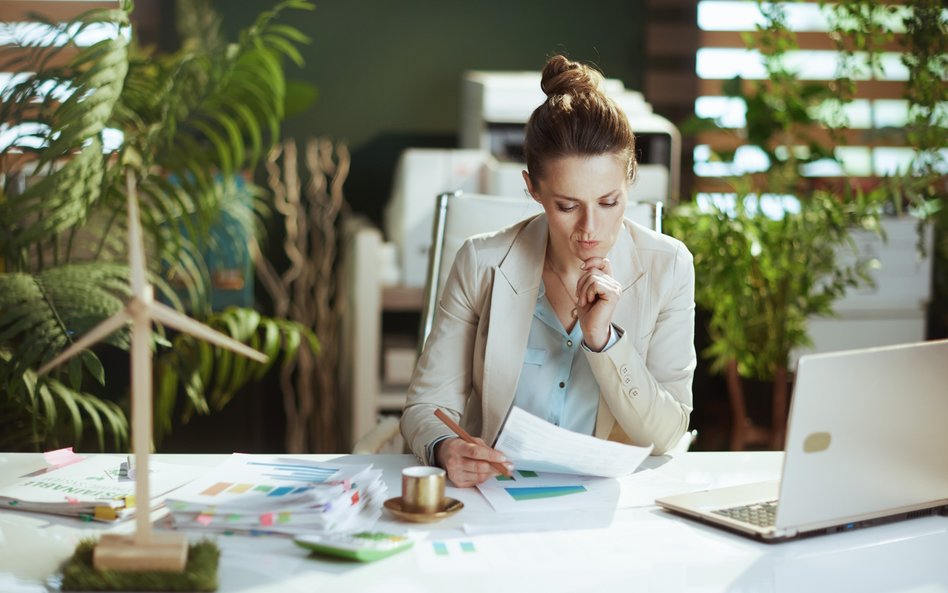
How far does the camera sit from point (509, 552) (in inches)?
44.2

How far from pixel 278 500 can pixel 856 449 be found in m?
0.67

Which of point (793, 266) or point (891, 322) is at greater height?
point (793, 266)

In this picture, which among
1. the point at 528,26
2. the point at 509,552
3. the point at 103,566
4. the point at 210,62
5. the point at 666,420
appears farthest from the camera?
the point at 528,26

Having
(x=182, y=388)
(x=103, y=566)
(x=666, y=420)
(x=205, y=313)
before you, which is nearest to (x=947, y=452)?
(x=666, y=420)

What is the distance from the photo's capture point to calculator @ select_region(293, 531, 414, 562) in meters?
1.08

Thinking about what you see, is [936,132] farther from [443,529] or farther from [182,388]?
[182,388]

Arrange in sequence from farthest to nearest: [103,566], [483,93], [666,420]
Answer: [483,93], [666,420], [103,566]

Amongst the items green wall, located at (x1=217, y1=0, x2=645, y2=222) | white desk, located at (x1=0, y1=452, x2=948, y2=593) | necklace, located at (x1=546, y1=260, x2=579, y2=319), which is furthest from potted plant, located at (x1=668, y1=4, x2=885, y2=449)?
white desk, located at (x1=0, y1=452, x2=948, y2=593)

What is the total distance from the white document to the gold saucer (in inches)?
4.1

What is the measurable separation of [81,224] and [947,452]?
5.43 feet

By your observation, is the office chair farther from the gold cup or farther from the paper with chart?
the gold cup

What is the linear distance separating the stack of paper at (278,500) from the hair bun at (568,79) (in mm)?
726

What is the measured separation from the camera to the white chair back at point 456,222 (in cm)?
210

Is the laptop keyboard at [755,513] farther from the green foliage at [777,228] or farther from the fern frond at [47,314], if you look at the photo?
the green foliage at [777,228]
